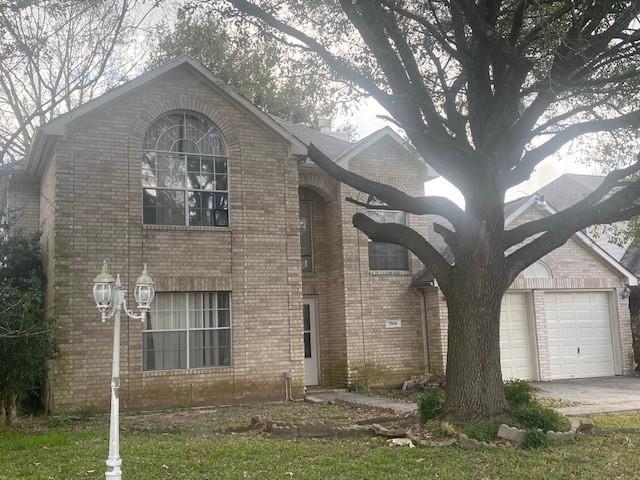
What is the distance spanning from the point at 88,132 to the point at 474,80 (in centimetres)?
816

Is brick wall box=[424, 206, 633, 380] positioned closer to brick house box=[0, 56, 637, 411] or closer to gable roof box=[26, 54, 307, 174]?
brick house box=[0, 56, 637, 411]

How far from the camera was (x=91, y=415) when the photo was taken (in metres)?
13.0

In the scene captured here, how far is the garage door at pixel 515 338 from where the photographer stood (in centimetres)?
1791

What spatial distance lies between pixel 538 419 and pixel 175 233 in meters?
8.44

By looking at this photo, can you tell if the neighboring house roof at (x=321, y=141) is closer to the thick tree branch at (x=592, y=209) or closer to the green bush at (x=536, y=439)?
the thick tree branch at (x=592, y=209)

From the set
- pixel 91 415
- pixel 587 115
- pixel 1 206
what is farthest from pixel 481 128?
pixel 1 206

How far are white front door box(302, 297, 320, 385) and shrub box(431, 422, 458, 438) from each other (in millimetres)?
8371

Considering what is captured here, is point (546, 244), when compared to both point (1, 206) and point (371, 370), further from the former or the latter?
point (1, 206)

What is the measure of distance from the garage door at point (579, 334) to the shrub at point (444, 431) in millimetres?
9841

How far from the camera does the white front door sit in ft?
58.1

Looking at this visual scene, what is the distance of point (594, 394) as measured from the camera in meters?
14.7

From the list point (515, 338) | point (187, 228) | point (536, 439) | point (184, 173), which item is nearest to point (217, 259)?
point (187, 228)

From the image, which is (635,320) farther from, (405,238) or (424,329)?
(405,238)

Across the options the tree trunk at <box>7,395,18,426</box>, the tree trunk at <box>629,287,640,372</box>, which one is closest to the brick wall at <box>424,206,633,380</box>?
the tree trunk at <box>629,287,640,372</box>
